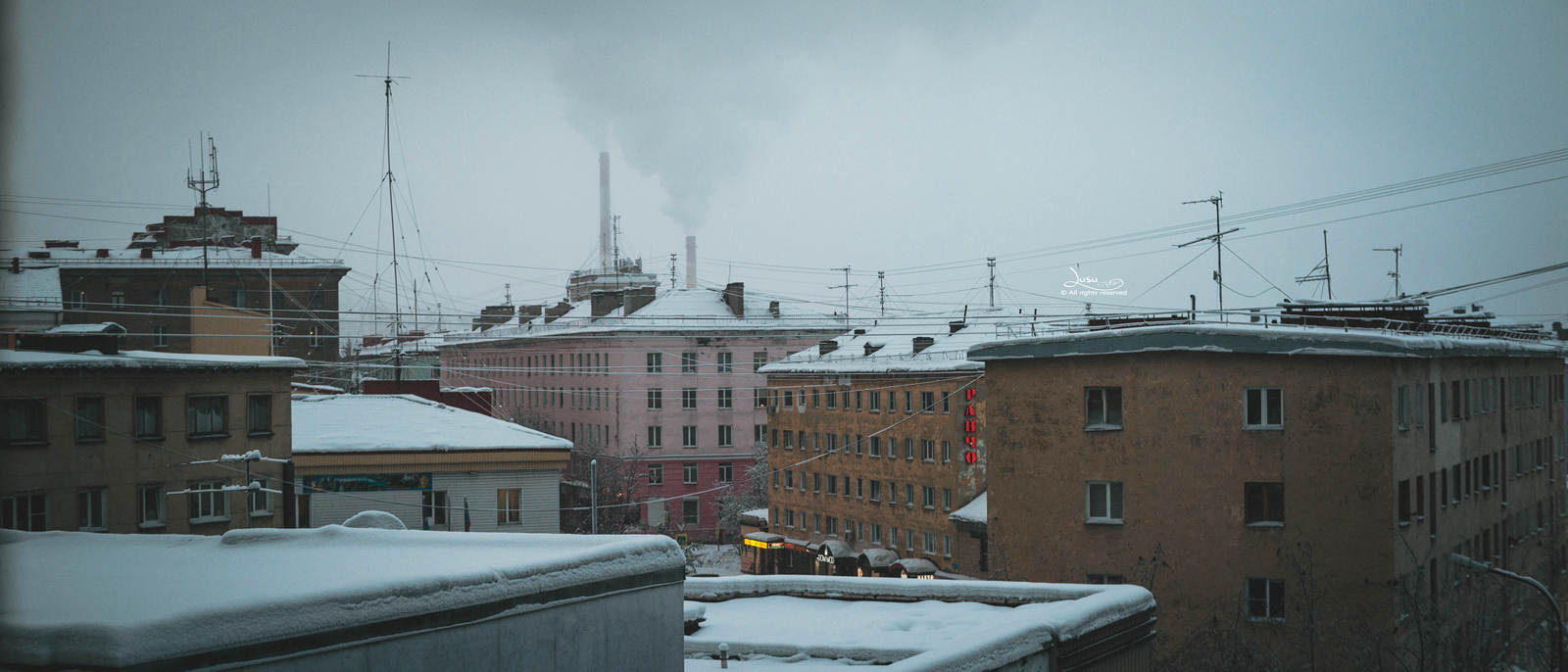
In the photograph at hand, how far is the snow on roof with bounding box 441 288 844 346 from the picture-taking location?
268 feet

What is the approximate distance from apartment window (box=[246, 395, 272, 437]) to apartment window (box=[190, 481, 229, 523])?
1547 millimetres

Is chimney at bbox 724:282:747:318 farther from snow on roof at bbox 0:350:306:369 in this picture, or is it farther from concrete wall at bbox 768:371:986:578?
snow on roof at bbox 0:350:306:369

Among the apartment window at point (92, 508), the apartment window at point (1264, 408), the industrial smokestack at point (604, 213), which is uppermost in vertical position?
the industrial smokestack at point (604, 213)

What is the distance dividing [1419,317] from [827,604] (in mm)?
26854

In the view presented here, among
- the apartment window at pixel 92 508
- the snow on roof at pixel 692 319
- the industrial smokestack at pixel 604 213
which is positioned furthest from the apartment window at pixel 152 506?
the industrial smokestack at pixel 604 213

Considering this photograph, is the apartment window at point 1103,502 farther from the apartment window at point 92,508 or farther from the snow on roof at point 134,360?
the apartment window at point 92,508

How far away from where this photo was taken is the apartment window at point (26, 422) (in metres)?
24.0

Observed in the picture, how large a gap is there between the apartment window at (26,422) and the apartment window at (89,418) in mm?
832

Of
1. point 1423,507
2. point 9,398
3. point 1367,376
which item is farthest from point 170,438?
point 1423,507

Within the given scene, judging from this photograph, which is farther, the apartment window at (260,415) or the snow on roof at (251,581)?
the apartment window at (260,415)

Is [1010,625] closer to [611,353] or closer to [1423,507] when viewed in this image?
[1423,507]

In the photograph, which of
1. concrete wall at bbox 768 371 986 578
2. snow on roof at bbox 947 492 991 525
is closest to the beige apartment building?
snow on roof at bbox 947 492 991 525

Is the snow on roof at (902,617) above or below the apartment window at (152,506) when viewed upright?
above

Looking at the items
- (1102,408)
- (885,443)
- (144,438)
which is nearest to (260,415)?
(144,438)
